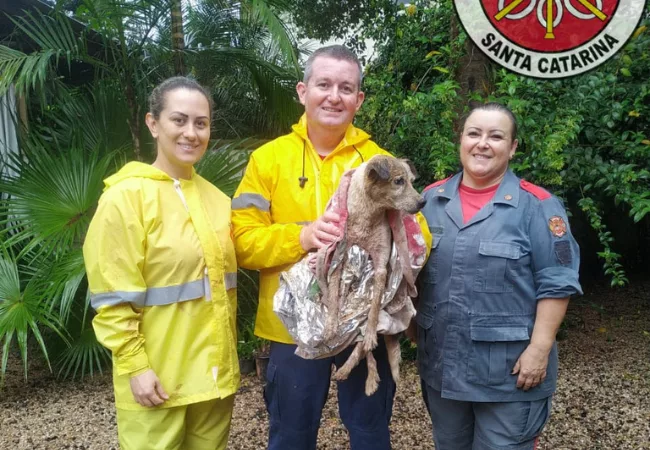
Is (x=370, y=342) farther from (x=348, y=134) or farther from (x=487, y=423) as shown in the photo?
(x=348, y=134)

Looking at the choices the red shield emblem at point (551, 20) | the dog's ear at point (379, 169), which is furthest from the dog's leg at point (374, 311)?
the red shield emblem at point (551, 20)

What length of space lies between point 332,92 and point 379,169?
536 millimetres

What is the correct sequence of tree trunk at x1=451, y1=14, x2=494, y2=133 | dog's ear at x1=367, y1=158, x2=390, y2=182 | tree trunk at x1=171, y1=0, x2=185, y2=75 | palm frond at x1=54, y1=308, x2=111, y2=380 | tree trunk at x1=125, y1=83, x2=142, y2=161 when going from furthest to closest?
tree trunk at x1=171, y1=0, x2=185, y2=75 → tree trunk at x1=125, y1=83, x2=142, y2=161 → palm frond at x1=54, y1=308, x2=111, y2=380 → tree trunk at x1=451, y1=14, x2=494, y2=133 → dog's ear at x1=367, y1=158, x2=390, y2=182

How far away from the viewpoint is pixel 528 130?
3.97 meters

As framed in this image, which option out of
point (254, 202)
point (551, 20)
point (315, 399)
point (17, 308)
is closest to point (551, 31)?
point (551, 20)

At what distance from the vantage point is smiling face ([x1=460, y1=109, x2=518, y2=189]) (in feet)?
7.32

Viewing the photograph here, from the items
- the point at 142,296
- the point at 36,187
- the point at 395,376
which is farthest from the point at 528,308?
the point at 36,187

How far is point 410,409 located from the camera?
446cm

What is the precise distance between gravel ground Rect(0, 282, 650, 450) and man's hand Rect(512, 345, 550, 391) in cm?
200

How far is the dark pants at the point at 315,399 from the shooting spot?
229cm

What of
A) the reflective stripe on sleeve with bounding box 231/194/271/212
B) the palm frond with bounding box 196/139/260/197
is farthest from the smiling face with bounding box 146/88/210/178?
the palm frond with bounding box 196/139/260/197

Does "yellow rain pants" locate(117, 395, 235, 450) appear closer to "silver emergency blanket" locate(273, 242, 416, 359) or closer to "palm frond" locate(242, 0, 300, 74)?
"silver emergency blanket" locate(273, 242, 416, 359)

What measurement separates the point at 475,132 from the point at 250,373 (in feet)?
12.3

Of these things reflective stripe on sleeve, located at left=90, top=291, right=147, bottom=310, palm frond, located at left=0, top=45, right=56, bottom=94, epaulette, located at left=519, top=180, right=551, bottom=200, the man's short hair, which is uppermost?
palm frond, located at left=0, top=45, right=56, bottom=94
